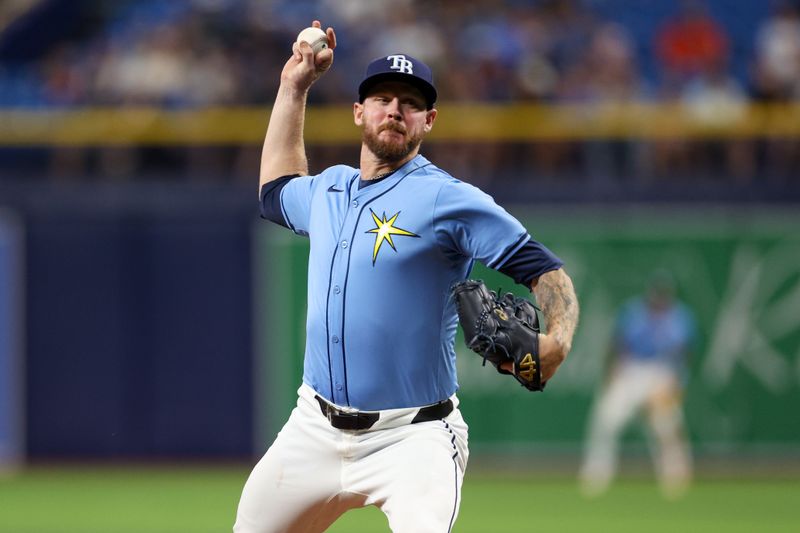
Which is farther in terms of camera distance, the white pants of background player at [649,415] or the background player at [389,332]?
the white pants of background player at [649,415]

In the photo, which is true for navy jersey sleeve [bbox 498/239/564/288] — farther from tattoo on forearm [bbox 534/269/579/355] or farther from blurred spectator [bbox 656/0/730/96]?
blurred spectator [bbox 656/0/730/96]

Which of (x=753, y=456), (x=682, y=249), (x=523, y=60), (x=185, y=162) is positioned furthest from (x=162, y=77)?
(x=753, y=456)

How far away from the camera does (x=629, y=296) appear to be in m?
17.0

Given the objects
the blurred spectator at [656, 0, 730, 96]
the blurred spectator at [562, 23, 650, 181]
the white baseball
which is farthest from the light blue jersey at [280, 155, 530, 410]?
the blurred spectator at [656, 0, 730, 96]

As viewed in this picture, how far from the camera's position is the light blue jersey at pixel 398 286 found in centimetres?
533

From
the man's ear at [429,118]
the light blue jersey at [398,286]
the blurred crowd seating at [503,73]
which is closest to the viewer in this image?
the light blue jersey at [398,286]

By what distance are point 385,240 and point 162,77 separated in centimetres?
1196

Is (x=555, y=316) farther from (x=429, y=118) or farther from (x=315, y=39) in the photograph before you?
(x=315, y=39)

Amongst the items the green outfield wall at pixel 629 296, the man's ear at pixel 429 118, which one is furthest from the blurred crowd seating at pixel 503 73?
the man's ear at pixel 429 118

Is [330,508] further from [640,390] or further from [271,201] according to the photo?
[640,390]

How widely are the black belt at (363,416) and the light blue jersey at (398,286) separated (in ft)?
0.09

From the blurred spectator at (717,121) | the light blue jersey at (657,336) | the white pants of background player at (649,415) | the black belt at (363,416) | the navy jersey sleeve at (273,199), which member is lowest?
the white pants of background player at (649,415)

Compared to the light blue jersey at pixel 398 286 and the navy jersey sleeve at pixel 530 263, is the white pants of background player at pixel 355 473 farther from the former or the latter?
the navy jersey sleeve at pixel 530 263


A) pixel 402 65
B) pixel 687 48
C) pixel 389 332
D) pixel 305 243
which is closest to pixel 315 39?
pixel 402 65
